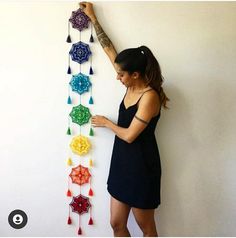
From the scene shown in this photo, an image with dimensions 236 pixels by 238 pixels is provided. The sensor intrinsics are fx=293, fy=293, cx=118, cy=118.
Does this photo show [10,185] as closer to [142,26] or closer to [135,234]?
[135,234]

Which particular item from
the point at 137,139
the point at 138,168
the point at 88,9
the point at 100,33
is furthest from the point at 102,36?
the point at 138,168

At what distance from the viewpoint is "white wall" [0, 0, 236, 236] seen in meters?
1.68

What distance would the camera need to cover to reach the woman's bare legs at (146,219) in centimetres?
157

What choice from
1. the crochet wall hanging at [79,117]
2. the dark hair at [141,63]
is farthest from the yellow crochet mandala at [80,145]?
the dark hair at [141,63]

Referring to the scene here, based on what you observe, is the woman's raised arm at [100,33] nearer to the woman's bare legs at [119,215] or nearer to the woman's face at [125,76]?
the woman's face at [125,76]

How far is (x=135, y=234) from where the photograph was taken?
185 centimetres

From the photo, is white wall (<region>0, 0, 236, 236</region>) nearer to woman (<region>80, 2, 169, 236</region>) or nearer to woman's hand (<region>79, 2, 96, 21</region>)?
woman's hand (<region>79, 2, 96, 21</region>)

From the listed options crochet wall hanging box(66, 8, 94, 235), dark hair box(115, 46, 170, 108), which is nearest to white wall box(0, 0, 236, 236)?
crochet wall hanging box(66, 8, 94, 235)

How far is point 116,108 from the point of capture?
174cm

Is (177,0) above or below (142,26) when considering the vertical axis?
above

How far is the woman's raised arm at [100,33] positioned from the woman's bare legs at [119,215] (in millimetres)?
811

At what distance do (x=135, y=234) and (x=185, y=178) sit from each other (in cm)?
47

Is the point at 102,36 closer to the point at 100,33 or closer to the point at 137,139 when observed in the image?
the point at 100,33

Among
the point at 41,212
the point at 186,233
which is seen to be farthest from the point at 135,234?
the point at 41,212
